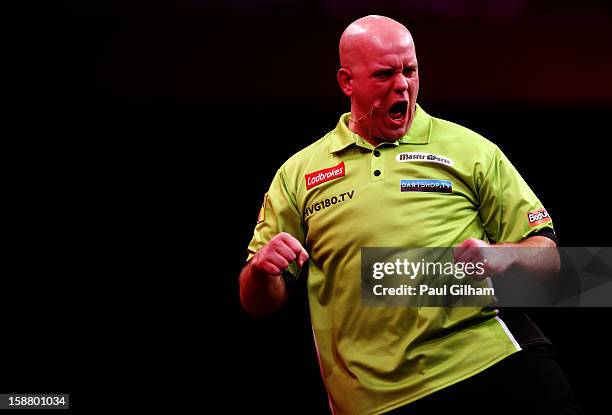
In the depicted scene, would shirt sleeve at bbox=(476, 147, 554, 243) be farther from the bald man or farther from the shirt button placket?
the shirt button placket

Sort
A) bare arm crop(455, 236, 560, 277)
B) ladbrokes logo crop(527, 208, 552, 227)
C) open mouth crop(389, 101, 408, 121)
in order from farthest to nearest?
open mouth crop(389, 101, 408, 121) < ladbrokes logo crop(527, 208, 552, 227) < bare arm crop(455, 236, 560, 277)

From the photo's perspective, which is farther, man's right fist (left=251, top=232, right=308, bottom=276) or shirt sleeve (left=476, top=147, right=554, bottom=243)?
shirt sleeve (left=476, top=147, right=554, bottom=243)

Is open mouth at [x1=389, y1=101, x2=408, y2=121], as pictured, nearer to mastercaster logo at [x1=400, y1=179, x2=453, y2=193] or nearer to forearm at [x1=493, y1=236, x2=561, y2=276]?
mastercaster logo at [x1=400, y1=179, x2=453, y2=193]

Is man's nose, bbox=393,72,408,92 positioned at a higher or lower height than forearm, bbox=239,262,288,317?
higher

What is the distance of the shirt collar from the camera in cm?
217

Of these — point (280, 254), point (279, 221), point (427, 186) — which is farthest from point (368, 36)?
point (280, 254)

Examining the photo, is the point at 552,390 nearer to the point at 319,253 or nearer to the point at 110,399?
the point at 319,253

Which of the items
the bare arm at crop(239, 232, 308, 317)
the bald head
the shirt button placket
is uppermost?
the bald head

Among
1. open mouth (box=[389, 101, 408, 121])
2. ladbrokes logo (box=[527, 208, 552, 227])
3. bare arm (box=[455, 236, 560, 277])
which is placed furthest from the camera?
open mouth (box=[389, 101, 408, 121])

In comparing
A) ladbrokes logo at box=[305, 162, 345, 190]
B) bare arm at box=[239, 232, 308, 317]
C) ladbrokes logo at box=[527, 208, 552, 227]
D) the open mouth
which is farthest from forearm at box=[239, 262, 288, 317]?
ladbrokes logo at box=[527, 208, 552, 227]

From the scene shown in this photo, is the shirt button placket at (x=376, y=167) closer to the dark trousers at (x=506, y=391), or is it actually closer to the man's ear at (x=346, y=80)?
the man's ear at (x=346, y=80)

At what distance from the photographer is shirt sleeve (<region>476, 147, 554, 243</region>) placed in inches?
80.8

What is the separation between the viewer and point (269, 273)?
1970mm

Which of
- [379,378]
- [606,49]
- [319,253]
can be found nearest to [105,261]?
[319,253]
